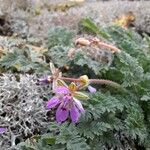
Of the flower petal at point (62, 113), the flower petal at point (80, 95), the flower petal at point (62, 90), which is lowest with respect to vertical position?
the flower petal at point (62, 113)

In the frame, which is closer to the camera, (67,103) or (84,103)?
(67,103)

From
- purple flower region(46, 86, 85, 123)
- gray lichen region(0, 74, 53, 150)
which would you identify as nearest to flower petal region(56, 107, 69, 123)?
purple flower region(46, 86, 85, 123)

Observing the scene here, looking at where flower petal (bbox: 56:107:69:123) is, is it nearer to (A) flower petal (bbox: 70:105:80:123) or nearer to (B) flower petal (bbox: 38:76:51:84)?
(A) flower petal (bbox: 70:105:80:123)

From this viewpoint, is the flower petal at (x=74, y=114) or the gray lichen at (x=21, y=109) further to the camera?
the gray lichen at (x=21, y=109)

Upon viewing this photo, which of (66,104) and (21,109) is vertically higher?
(66,104)

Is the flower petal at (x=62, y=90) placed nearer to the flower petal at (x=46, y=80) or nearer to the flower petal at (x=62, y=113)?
the flower petal at (x=62, y=113)

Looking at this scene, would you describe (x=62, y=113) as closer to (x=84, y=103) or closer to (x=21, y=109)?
(x=84, y=103)

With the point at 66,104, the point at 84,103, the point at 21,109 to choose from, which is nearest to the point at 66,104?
the point at 66,104

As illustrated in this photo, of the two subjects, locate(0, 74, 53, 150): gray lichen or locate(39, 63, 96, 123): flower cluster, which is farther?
locate(0, 74, 53, 150): gray lichen

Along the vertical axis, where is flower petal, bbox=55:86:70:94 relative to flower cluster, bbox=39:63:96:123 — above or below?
above

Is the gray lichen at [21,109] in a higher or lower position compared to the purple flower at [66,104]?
lower

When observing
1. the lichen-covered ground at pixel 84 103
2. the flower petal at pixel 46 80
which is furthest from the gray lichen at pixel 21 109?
the flower petal at pixel 46 80

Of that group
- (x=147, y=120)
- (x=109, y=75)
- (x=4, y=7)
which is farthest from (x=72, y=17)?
(x=147, y=120)
